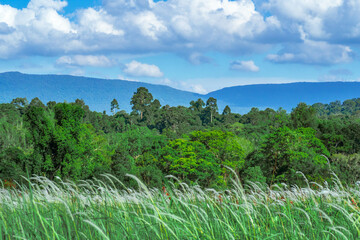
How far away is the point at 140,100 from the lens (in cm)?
10500

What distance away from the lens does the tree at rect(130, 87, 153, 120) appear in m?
104

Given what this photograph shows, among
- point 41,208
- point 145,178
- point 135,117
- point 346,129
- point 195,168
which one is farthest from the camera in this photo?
point 135,117

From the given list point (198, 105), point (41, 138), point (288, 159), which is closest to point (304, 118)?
point (288, 159)

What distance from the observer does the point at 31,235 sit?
278 cm

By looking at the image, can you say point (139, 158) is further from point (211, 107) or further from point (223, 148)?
point (211, 107)

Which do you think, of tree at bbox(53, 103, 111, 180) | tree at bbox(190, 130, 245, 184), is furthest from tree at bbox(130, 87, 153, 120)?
tree at bbox(53, 103, 111, 180)

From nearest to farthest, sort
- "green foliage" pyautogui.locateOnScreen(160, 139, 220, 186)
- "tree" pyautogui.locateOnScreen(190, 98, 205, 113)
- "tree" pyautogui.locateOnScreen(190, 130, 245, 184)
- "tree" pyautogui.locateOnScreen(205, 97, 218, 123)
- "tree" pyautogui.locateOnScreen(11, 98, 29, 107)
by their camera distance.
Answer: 1. "green foliage" pyautogui.locateOnScreen(160, 139, 220, 186)
2. "tree" pyautogui.locateOnScreen(190, 130, 245, 184)
3. "tree" pyautogui.locateOnScreen(11, 98, 29, 107)
4. "tree" pyautogui.locateOnScreen(205, 97, 218, 123)
5. "tree" pyautogui.locateOnScreen(190, 98, 205, 113)

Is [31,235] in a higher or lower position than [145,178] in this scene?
higher

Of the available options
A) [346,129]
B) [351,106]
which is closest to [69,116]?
[346,129]

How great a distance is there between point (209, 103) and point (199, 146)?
74923 mm

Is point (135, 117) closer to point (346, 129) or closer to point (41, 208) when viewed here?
point (346, 129)

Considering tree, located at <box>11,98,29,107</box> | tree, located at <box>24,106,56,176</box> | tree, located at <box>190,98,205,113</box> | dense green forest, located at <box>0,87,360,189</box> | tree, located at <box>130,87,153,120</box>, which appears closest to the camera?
A: dense green forest, located at <box>0,87,360,189</box>

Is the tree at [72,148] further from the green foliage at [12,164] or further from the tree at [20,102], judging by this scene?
the tree at [20,102]

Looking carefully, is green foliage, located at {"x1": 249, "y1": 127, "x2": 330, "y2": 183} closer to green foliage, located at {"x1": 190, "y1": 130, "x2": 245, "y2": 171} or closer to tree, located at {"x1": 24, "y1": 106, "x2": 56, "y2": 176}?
green foliage, located at {"x1": 190, "y1": 130, "x2": 245, "y2": 171}
